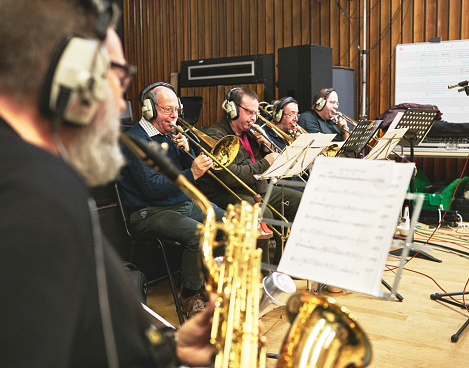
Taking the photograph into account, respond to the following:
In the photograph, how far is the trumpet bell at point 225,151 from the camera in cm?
340

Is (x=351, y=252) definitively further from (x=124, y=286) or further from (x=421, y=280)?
(x=421, y=280)

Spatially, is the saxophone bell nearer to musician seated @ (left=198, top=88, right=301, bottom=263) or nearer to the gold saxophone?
the gold saxophone

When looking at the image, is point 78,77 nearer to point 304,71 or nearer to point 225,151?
point 225,151

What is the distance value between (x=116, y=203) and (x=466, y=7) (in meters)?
5.20

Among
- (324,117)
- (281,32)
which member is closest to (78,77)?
(324,117)

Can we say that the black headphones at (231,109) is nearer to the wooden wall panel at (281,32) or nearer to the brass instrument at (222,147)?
the brass instrument at (222,147)

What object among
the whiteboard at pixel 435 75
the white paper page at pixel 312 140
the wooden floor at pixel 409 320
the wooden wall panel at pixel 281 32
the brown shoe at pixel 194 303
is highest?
the wooden wall panel at pixel 281 32

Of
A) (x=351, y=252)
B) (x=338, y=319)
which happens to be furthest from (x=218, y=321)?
(x=351, y=252)

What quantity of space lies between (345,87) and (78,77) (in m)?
6.00

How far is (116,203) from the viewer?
303 cm

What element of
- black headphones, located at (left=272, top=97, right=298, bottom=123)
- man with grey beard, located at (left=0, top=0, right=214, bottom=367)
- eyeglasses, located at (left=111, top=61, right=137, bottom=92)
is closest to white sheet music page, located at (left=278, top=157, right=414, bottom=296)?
man with grey beard, located at (left=0, top=0, right=214, bottom=367)

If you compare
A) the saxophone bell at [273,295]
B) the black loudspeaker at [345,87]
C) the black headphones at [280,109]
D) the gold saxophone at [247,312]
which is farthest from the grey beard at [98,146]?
the black loudspeaker at [345,87]

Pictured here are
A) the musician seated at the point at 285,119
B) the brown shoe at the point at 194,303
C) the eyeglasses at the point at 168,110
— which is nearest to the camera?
the brown shoe at the point at 194,303

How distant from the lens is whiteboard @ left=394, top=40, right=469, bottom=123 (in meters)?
6.04
